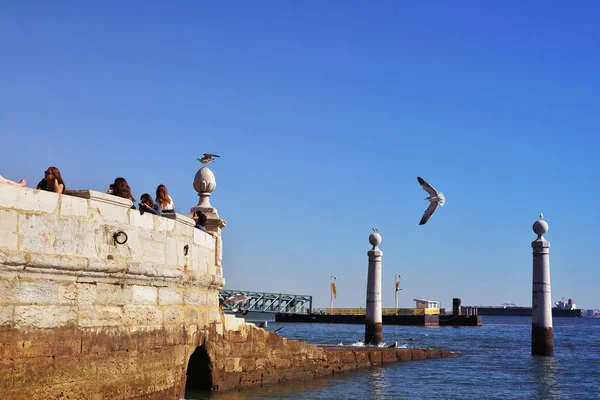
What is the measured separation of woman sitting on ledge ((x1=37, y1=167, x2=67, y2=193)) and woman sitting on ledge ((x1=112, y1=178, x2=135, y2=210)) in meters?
1.12

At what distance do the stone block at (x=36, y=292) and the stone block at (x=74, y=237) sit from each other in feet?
1.40

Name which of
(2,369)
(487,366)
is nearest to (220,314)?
(2,369)

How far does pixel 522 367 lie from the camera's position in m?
24.8

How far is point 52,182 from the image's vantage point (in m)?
9.48

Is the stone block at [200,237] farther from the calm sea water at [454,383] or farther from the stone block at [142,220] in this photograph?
the calm sea water at [454,383]

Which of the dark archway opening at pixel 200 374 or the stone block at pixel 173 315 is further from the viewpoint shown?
the dark archway opening at pixel 200 374

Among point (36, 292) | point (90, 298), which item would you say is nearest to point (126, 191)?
point (90, 298)

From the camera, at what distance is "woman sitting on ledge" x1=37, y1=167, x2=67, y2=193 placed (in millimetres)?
9491

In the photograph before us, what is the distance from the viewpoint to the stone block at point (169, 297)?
11.0m

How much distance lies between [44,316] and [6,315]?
0.54 m

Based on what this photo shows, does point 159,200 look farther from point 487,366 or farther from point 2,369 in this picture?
point 487,366

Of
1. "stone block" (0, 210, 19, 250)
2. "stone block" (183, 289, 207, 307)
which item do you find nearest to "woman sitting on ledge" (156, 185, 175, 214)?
"stone block" (183, 289, 207, 307)

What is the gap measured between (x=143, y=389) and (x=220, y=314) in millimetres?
3673

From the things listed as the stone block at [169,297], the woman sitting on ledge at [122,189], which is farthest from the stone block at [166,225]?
the stone block at [169,297]
